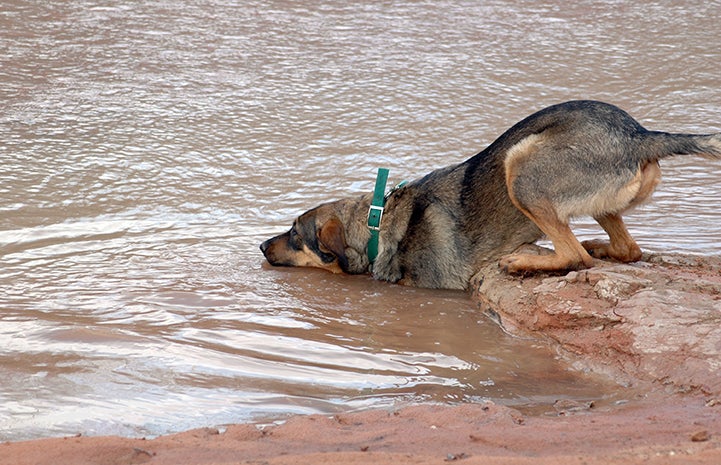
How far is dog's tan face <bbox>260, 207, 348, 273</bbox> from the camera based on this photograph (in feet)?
21.6

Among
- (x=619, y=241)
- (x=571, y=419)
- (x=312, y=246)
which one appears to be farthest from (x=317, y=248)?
(x=571, y=419)

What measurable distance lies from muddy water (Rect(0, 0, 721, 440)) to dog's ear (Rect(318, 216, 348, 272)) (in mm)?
212

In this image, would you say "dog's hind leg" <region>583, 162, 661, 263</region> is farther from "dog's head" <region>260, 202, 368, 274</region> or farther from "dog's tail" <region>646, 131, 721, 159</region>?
"dog's head" <region>260, 202, 368, 274</region>

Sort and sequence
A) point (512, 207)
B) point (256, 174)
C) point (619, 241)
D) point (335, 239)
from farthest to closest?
point (256, 174), point (335, 239), point (512, 207), point (619, 241)

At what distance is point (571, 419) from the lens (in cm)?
383

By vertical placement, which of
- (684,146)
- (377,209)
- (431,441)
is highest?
(684,146)

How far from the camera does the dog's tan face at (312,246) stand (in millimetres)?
6578

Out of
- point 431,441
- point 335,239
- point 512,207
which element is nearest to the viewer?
point 431,441

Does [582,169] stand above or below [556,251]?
above

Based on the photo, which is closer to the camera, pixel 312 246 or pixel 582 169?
pixel 582 169

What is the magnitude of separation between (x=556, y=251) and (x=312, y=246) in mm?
1881

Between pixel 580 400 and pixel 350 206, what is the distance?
9.49 ft

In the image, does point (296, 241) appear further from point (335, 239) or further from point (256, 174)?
point (256, 174)

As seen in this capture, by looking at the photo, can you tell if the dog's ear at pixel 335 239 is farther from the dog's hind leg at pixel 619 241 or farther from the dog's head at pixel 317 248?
the dog's hind leg at pixel 619 241
